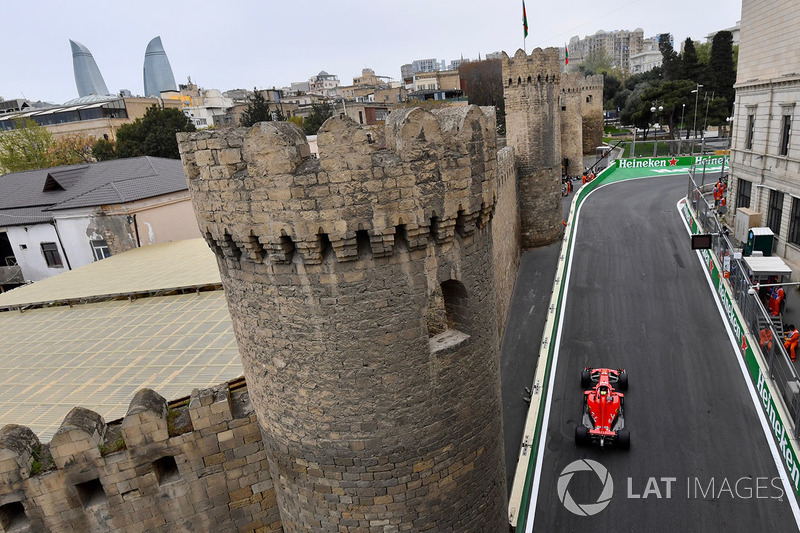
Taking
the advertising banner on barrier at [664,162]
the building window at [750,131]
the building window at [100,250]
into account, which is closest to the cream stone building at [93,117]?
the building window at [100,250]

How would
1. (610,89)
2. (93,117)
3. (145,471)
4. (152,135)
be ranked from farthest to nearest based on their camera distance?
(610,89)
(93,117)
(152,135)
(145,471)

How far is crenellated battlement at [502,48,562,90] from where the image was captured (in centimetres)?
2548

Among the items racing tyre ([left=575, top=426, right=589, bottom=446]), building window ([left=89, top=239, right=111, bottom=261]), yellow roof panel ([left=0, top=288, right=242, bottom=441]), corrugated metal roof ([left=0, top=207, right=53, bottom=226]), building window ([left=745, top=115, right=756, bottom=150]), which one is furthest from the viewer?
building window ([left=745, top=115, right=756, bottom=150])

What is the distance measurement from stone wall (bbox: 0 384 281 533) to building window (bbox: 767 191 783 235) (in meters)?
26.3

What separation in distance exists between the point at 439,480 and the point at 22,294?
17462mm

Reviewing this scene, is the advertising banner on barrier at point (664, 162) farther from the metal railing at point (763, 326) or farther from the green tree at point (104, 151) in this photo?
the green tree at point (104, 151)

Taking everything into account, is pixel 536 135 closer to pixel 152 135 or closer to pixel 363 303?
pixel 363 303

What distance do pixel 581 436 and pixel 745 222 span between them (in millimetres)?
18424

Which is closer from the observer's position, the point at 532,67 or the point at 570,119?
the point at 532,67

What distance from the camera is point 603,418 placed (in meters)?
13.8

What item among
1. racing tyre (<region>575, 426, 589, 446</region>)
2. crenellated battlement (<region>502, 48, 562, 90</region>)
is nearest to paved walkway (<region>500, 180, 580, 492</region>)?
racing tyre (<region>575, 426, 589, 446</region>)

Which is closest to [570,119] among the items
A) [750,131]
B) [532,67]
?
[750,131]

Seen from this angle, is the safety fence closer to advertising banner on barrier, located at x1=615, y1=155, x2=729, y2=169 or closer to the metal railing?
advertising banner on barrier, located at x1=615, y1=155, x2=729, y2=169

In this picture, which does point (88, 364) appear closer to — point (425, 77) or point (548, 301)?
point (548, 301)
